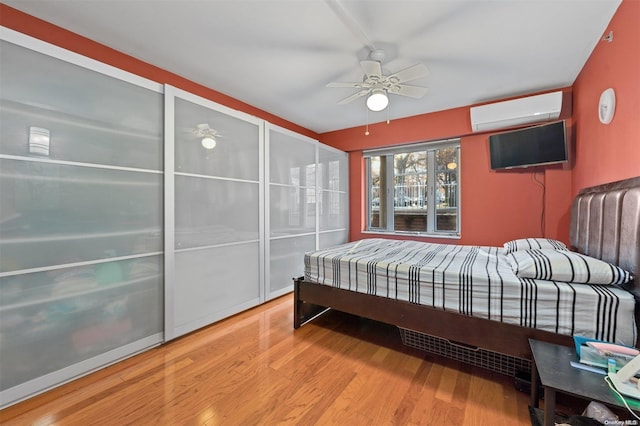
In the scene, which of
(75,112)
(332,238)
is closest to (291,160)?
(332,238)

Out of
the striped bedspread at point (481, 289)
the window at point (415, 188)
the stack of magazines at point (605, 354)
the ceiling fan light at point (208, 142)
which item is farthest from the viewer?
the window at point (415, 188)

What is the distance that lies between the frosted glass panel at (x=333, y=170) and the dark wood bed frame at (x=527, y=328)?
86.9 inches

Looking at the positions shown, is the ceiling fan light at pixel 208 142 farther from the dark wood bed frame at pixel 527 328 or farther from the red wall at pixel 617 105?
the red wall at pixel 617 105

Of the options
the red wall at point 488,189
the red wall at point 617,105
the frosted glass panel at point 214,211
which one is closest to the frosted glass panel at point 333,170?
the red wall at point 488,189

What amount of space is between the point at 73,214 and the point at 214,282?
1.30 m

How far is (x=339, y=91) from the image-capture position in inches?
128

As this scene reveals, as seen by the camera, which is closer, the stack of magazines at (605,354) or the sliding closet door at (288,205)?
the stack of magazines at (605,354)

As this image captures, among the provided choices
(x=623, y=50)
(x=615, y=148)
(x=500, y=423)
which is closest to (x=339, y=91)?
(x=623, y=50)

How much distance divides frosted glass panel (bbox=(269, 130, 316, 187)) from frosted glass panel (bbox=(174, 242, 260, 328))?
101 centimetres

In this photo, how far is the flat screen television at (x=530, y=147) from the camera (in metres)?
2.93

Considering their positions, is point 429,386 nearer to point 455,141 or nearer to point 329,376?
point 329,376

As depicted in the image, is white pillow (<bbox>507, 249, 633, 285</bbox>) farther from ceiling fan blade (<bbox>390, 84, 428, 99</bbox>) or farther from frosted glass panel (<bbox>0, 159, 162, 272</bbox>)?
frosted glass panel (<bbox>0, 159, 162, 272</bbox>)

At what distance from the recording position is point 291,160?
3658 millimetres

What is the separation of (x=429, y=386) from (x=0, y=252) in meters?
2.82
